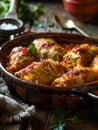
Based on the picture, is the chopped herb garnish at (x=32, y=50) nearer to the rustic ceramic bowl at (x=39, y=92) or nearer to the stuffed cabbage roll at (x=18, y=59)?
the stuffed cabbage roll at (x=18, y=59)

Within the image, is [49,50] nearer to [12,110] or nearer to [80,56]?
[80,56]

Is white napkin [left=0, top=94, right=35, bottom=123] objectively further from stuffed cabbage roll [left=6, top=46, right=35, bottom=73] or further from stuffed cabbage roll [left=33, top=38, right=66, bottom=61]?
stuffed cabbage roll [left=33, top=38, right=66, bottom=61]

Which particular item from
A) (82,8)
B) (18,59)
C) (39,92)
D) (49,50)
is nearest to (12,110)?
(39,92)

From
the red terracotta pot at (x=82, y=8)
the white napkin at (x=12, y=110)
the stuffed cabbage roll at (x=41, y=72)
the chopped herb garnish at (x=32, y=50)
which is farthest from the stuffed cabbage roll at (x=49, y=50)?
the red terracotta pot at (x=82, y=8)

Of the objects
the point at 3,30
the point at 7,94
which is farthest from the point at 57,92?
the point at 3,30

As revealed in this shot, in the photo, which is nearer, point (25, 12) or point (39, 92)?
point (39, 92)

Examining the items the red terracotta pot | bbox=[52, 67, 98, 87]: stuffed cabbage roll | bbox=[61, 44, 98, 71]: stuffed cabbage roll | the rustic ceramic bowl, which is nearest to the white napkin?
the rustic ceramic bowl
